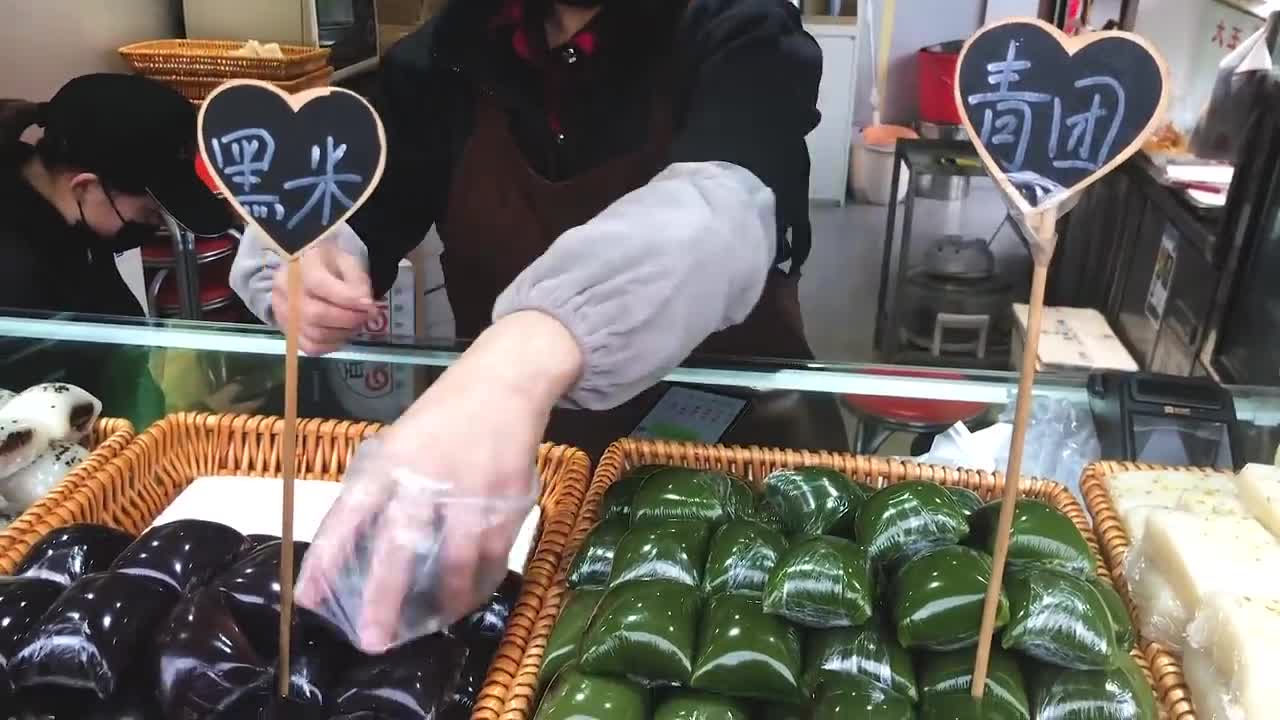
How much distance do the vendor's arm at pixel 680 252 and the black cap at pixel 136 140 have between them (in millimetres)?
1477

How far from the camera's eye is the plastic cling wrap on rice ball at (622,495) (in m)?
0.88

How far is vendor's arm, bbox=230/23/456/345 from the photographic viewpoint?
106 centimetres

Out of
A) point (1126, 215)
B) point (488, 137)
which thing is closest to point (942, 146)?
point (1126, 215)

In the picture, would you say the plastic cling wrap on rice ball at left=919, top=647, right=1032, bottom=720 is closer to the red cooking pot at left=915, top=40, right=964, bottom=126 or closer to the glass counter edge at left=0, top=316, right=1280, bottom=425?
the glass counter edge at left=0, top=316, right=1280, bottom=425

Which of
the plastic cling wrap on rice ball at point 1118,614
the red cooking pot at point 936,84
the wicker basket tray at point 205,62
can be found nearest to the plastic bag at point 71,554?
the plastic cling wrap on rice ball at point 1118,614

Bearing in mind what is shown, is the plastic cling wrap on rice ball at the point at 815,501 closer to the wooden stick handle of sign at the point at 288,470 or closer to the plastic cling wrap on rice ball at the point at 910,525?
the plastic cling wrap on rice ball at the point at 910,525

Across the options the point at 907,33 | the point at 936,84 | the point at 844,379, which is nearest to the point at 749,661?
the point at 844,379

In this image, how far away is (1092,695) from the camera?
672 millimetres

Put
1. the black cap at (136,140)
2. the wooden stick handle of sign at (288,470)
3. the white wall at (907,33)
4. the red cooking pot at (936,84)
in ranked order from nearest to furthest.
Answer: the wooden stick handle of sign at (288,470), the black cap at (136,140), the red cooking pot at (936,84), the white wall at (907,33)

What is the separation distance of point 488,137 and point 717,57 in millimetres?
399

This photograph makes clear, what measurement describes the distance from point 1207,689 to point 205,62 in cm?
284

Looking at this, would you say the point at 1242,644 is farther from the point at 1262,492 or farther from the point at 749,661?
the point at 749,661

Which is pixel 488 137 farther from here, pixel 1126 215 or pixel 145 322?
pixel 1126 215

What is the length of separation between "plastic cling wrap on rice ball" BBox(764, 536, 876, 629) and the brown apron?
46 cm
